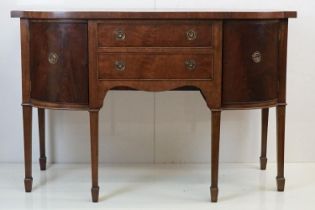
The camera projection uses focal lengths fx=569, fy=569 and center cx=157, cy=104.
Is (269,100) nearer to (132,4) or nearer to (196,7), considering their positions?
(196,7)

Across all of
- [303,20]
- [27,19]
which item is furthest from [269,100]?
[27,19]

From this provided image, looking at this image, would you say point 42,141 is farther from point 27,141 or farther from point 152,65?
point 152,65

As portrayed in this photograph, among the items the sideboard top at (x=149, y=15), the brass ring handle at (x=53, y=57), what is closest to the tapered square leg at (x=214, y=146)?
the sideboard top at (x=149, y=15)

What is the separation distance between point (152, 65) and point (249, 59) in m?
0.39

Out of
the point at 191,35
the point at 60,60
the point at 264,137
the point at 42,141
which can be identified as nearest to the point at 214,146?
the point at 191,35

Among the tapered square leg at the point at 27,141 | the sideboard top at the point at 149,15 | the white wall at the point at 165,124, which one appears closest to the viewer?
the sideboard top at the point at 149,15

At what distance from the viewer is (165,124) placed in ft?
9.52

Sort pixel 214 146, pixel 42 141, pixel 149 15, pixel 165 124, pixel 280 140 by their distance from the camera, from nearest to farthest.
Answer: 1. pixel 149 15
2. pixel 214 146
3. pixel 280 140
4. pixel 42 141
5. pixel 165 124

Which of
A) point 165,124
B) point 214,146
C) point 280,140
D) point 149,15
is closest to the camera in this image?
point 149,15

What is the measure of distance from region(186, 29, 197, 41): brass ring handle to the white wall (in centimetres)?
66

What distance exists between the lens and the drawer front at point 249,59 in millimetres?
2264

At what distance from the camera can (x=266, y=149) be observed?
2881 mm

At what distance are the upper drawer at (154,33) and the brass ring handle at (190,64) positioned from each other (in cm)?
6

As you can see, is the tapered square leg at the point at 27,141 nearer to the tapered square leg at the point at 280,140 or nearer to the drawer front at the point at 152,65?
the drawer front at the point at 152,65
